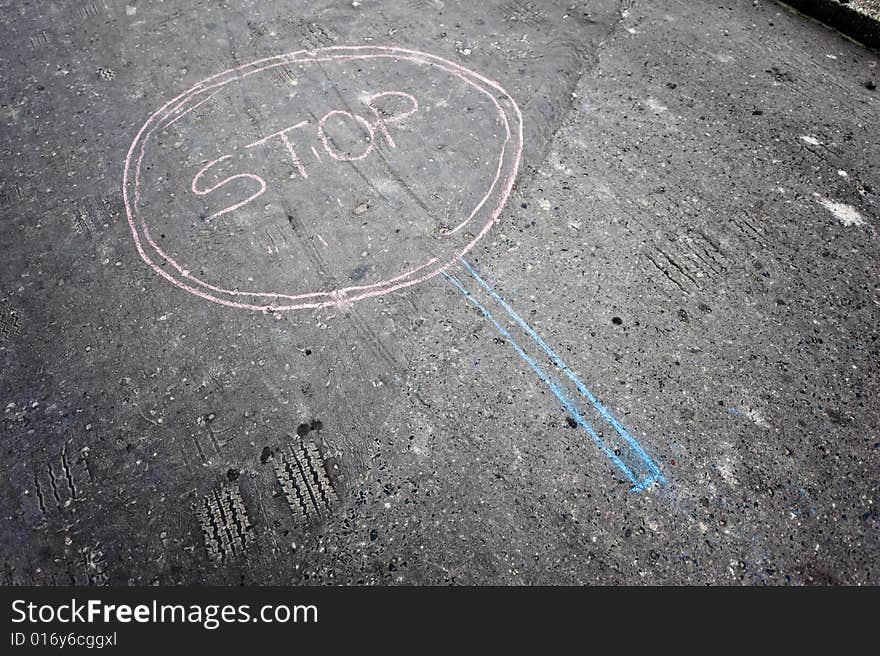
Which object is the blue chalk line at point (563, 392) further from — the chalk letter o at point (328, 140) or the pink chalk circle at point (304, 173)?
the chalk letter o at point (328, 140)

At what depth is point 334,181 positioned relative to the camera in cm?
352

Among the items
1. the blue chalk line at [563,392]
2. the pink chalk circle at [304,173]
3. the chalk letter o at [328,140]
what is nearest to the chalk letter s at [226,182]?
the pink chalk circle at [304,173]

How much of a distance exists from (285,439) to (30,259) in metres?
2.01

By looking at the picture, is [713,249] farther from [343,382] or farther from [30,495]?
[30,495]

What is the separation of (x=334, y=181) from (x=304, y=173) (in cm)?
21

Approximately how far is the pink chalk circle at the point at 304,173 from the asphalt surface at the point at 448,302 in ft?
0.07

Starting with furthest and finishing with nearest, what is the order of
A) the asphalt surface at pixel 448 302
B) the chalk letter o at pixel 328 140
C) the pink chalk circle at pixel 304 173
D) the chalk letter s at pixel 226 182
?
the chalk letter o at pixel 328 140
the chalk letter s at pixel 226 182
the pink chalk circle at pixel 304 173
the asphalt surface at pixel 448 302

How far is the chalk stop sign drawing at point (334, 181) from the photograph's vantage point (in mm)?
3090

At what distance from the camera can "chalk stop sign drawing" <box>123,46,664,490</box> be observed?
3.09 meters

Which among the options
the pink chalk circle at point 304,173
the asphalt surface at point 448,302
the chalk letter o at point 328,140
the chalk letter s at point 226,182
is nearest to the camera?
the asphalt surface at point 448,302

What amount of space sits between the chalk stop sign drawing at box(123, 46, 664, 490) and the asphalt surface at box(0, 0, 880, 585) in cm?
2

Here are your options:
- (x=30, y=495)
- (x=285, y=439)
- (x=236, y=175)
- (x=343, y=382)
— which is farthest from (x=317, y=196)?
(x=30, y=495)

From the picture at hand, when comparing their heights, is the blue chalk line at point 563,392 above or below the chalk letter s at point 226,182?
above

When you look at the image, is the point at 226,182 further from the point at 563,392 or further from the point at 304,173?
the point at 563,392
